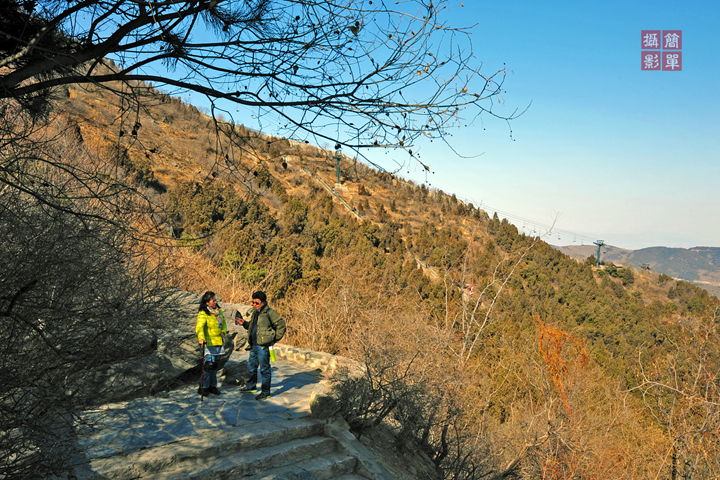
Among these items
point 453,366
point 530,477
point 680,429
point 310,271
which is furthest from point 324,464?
point 310,271

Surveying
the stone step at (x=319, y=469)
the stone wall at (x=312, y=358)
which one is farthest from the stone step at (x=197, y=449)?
the stone wall at (x=312, y=358)

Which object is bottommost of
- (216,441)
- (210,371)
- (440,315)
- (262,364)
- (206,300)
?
(440,315)

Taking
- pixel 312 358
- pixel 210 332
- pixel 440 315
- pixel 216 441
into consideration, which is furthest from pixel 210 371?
pixel 440 315

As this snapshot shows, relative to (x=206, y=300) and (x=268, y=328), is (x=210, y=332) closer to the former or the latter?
(x=206, y=300)

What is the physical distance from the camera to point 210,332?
6512mm

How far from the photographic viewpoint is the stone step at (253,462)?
4547 millimetres

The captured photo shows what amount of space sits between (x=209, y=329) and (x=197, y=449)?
2.00m

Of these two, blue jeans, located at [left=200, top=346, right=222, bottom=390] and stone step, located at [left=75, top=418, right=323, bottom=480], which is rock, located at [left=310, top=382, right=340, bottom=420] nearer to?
stone step, located at [left=75, top=418, right=323, bottom=480]

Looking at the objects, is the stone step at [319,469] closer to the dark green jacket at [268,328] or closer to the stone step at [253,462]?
the stone step at [253,462]

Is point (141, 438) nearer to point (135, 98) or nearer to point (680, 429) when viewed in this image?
point (135, 98)

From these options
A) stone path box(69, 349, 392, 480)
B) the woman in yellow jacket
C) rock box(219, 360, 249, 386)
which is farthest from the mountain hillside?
rock box(219, 360, 249, 386)

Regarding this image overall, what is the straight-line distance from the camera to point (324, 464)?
17.8 ft

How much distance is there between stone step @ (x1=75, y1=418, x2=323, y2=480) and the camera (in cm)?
424

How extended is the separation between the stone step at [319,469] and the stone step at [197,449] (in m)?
0.39
